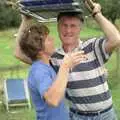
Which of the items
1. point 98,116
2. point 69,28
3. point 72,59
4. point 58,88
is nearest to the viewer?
point 58,88

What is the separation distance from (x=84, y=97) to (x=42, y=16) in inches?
24.6

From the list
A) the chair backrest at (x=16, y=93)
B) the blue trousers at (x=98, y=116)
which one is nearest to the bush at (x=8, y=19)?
the chair backrest at (x=16, y=93)

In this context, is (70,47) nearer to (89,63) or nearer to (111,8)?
(89,63)

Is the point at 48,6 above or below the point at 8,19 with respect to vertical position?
above

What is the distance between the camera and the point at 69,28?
10.7 ft

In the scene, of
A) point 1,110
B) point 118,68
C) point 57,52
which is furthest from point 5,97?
point 57,52

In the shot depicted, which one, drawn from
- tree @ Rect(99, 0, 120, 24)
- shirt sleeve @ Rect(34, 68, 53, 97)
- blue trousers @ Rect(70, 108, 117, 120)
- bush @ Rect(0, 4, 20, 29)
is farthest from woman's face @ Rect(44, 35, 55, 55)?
bush @ Rect(0, 4, 20, 29)

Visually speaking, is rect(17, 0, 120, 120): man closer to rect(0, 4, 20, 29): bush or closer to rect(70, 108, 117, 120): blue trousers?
rect(70, 108, 117, 120): blue trousers

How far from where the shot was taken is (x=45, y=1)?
118 inches

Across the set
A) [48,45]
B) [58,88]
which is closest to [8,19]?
[48,45]

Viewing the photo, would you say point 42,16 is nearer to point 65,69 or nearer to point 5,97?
point 65,69

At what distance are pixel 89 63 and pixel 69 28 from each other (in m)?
0.28

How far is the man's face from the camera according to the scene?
327 centimetres

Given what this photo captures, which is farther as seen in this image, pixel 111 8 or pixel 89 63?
pixel 111 8
